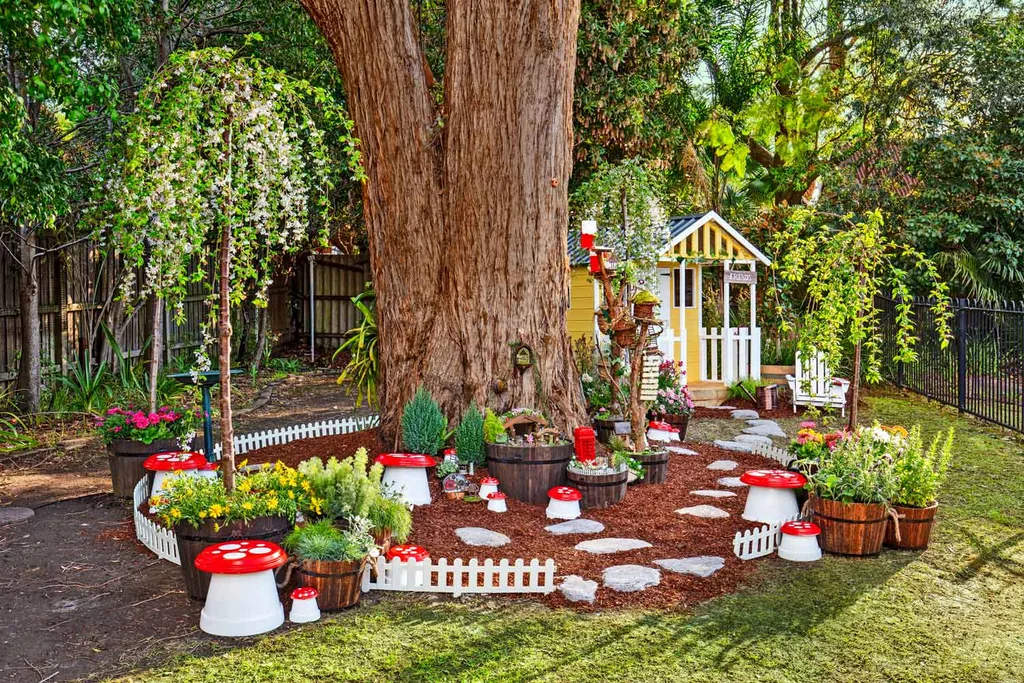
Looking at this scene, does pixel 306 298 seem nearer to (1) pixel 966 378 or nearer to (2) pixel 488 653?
(1) pixel 966 378

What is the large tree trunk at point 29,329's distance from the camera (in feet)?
29.2

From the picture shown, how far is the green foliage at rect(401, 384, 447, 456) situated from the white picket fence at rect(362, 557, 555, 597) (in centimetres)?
193

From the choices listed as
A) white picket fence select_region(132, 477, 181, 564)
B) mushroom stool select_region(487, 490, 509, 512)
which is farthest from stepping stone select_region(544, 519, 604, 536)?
white picket fence select_region(132, 477, 181, 564)

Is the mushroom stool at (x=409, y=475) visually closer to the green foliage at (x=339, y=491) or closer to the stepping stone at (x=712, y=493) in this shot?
the green foliage at (x=339, y=491)

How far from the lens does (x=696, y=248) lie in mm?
11273

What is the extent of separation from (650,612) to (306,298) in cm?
1467

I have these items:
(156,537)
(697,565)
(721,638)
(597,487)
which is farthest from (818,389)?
(156,537)

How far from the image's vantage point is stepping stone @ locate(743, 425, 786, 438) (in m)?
9.07

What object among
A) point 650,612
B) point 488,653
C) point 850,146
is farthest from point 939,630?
point 850,146

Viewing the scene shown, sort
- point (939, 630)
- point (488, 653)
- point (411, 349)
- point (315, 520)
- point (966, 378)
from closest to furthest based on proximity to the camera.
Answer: point (488, 653), point (939, 630), point (315, 520), point (411, 349), point (966, 378)

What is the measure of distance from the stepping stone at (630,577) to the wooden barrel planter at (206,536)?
168cm

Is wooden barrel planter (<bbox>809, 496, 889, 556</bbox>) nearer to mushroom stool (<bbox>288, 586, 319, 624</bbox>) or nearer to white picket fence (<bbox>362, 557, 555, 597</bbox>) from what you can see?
white picket fence (<bbox>362, 557, 555, 597</bbox>)

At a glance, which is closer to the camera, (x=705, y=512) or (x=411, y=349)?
(x=705, y=512)

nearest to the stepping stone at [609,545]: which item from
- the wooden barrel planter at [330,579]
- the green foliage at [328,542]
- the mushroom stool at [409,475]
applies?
the mushroom stool at [409,475]
